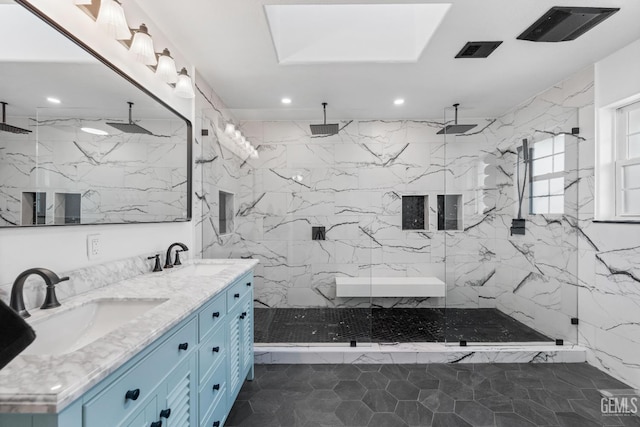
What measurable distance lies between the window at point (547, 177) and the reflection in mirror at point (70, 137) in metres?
3.45

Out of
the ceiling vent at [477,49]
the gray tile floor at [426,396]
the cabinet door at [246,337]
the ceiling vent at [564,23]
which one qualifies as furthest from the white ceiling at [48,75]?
the ceiling vent at [564,23]

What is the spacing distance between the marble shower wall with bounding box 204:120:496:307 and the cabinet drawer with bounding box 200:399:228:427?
151 centimetres

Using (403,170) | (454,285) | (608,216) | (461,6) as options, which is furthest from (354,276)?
(461,6)

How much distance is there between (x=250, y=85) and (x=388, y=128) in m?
1.93

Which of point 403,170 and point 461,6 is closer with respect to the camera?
point 461,6

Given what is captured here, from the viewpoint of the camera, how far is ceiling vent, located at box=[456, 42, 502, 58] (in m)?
2.12

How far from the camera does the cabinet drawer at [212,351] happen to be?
1.39 meters

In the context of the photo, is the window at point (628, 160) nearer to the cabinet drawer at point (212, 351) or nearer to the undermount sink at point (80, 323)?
the cabinet drawer at point (212, 351)

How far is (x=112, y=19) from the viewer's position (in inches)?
55.0

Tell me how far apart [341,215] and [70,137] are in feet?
8.74

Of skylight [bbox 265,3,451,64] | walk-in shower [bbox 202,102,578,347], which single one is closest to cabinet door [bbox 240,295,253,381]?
walk-in shower [bbox 202,102,578,347]

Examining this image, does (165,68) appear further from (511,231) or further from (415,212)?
(511,231)

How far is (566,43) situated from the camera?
2.14m

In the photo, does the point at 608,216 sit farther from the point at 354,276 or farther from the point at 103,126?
the point at 103,126
